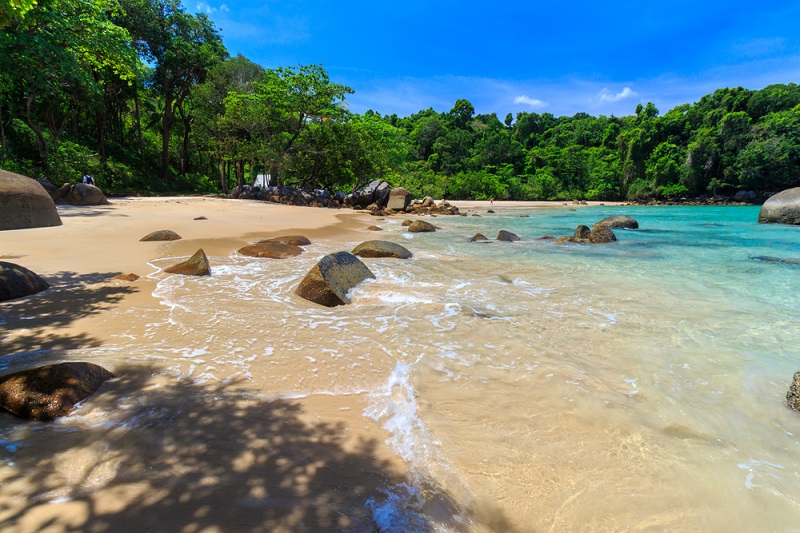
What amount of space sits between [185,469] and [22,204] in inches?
457

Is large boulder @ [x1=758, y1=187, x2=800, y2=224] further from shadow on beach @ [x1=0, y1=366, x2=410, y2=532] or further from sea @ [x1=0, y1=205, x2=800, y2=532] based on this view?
shadow on beach @ [x1=0, y1=366, x2=410, y2=532]

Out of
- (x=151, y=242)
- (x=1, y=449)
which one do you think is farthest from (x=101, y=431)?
(x=151, y=242)

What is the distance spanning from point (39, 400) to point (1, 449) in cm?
45

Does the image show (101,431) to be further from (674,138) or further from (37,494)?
(674,138)

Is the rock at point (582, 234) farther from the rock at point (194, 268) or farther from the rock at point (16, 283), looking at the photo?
the rock at point (16, 283)

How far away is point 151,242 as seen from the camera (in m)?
9.20

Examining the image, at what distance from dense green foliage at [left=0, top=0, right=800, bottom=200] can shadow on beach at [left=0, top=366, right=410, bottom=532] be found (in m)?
4.38

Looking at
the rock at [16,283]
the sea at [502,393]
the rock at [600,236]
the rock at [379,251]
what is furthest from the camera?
the rock at [600,236]

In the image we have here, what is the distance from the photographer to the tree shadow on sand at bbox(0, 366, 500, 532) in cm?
170

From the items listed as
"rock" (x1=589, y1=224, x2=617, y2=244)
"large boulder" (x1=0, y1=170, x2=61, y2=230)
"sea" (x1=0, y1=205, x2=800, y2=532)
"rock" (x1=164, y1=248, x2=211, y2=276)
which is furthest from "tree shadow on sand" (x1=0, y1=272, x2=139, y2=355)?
"rock" (x1=589, y1=224, x2=617, y2=244)

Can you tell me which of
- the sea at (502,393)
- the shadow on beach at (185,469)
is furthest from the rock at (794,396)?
the shadow on beach at (185,469)

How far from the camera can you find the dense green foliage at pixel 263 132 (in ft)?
39.2

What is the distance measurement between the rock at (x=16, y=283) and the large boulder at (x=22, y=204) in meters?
6.46

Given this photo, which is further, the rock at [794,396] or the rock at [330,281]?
the rock at [330,281]
